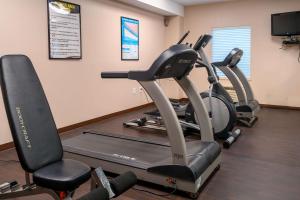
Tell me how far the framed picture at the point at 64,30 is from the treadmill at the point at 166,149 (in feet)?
5.24

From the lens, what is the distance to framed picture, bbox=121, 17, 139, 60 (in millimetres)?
5434

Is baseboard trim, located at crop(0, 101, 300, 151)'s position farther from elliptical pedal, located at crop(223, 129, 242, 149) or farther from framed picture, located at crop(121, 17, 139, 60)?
elliptical pedal, located at crop(223, 129, 242, 149)

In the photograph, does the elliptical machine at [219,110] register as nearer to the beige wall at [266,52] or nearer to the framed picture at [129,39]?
the framed picture at [129,39]

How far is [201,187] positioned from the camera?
2.36 m

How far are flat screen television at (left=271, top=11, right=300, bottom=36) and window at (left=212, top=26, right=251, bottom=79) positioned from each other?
609 millimetres

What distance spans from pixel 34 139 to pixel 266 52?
5637 millimetres

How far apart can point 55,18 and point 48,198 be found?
2.65 m

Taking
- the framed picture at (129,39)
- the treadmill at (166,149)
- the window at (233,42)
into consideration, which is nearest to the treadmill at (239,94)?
the window at (233,42)

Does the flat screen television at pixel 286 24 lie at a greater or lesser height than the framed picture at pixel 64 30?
greater

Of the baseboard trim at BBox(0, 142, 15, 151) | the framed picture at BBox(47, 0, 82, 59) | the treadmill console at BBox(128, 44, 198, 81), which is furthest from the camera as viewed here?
the framed picture at BBox(47, 0, 82, 59)

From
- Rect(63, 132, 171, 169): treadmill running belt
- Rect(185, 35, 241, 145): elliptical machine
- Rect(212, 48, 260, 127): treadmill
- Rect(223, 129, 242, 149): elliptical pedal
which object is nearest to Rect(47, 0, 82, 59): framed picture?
Rect(63, 132, 171, 169): treadmill running belt

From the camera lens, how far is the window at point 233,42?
6.27m

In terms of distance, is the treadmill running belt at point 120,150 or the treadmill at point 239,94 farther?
the treadmill at point 239,94

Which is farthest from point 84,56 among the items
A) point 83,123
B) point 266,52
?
point 266,52
